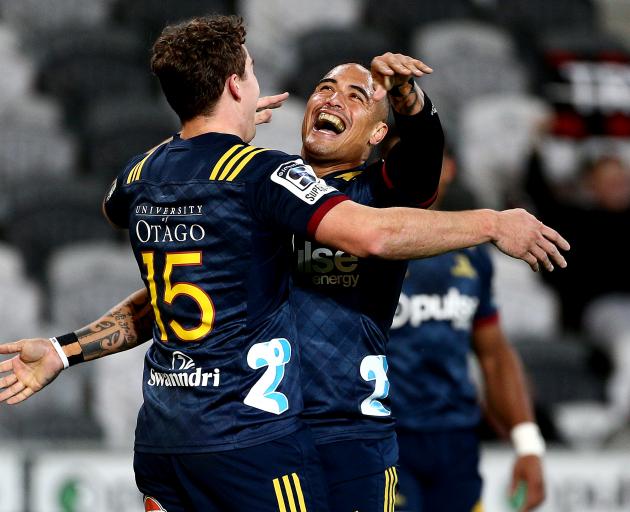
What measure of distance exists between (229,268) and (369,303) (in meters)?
0.59

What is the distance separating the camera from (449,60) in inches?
408

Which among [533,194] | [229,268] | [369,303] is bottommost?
[533,194]

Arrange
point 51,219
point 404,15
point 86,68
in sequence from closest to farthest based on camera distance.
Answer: point 51,219
point 86,68
point 404,15

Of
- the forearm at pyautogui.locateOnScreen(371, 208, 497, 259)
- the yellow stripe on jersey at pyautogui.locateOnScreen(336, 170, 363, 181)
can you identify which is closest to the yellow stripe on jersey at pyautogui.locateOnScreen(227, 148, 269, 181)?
the forearm at pyautogui.locateOnScreen(371, 208, 497, 259)

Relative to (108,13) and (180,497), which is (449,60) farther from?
(180,497)

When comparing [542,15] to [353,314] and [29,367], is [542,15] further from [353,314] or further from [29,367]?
[29,367]

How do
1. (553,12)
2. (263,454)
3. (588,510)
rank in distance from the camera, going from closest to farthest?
(263,454), (588,510), (553,12)

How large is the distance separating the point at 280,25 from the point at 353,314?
697 cm

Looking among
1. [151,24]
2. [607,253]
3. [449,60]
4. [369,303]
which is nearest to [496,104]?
[449,60]

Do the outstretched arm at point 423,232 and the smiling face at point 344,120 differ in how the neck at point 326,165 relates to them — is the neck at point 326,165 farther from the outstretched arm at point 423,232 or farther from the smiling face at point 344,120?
the outstretched arm at point 423,232

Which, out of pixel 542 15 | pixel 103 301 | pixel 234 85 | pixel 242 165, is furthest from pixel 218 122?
pixel 542 15

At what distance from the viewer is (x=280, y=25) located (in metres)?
10.4

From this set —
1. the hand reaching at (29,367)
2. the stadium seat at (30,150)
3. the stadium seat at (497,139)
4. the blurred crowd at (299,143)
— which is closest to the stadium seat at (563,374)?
the blurred crowd at (299,143)

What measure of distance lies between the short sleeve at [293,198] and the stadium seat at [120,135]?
5738 mm
